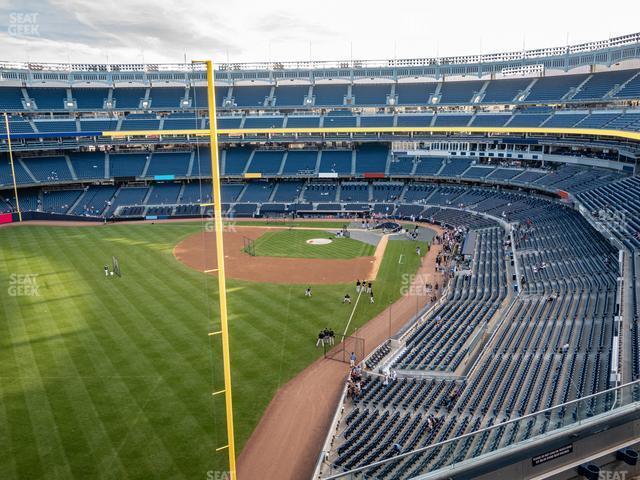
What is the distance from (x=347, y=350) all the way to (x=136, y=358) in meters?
10.7

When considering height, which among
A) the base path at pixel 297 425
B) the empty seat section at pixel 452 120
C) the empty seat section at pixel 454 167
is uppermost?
the empty seat section at pixel 452 120

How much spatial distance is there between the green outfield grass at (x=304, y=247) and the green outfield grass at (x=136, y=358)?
5705 mm

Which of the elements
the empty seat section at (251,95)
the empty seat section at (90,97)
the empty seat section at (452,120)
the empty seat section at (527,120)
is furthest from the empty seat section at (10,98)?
the empty seat section at (527,120)

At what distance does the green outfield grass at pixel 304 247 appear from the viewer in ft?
146

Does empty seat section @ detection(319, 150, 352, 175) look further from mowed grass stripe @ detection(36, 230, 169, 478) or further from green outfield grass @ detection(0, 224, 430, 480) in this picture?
mowed grass stripe @ detection(36, 230, 169, 478)

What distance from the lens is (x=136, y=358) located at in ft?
75.9

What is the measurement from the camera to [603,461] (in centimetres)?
995

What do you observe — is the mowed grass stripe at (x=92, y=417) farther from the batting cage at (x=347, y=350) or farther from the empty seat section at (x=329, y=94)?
the empty seat section at (x=329, y=94)

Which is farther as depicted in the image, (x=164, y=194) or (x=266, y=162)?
(x=266, y=162)

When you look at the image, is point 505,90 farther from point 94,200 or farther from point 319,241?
point 94,200

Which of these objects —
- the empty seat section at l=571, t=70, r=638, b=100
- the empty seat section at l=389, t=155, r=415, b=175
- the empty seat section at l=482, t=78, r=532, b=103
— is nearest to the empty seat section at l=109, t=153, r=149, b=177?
the empty seat section at l=389, t=155, r=415, b=175

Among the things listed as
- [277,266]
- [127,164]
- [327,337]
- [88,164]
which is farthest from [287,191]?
[327,337]

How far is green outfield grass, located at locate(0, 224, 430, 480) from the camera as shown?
54.2 feet

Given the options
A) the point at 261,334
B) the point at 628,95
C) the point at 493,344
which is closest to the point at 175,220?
the point at 261,334
